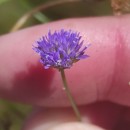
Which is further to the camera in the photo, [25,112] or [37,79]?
[25,112]

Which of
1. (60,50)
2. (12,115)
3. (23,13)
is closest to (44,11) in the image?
(23,13)

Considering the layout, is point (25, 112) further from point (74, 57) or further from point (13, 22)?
point (74, 57)

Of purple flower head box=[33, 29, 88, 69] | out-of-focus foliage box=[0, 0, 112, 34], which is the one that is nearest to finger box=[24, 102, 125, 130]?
purple flower head box=[33, 29, 88, 69]

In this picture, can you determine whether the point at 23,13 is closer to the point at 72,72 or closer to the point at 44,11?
the point at 44,11

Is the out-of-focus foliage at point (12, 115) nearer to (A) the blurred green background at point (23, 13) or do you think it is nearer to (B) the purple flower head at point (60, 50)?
(A) the blurred green background at point (23, 13)

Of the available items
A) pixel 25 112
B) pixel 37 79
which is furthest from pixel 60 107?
pixel 25 112

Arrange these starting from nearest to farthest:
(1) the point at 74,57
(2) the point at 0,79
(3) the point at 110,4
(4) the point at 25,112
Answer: (1) the point at 74,57 → (2) the point at 0,79 → (3) the point at 110,4 → (4) the point at 25,112
